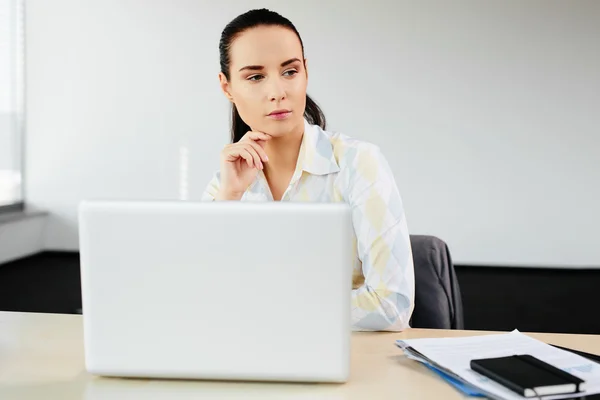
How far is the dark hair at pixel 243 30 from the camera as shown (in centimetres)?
188

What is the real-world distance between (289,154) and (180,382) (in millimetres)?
964

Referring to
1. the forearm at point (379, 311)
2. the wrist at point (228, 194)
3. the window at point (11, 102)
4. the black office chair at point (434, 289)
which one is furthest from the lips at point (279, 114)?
the window at point (11, 102)

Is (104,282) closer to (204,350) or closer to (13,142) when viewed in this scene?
(204,350)

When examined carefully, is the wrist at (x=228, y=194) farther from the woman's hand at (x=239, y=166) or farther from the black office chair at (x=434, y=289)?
the black office chair at (x=434, y=289)

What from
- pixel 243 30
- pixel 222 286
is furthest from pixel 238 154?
pixel 222 286

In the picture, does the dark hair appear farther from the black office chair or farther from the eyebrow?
the black office chair

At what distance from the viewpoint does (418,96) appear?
247 inches

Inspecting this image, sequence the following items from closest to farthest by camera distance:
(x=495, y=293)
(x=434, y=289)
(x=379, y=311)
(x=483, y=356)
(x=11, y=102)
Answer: (x=483, y=356) < (x=379, y=311) < (x=434, y=289) < (x=495, y=293) < (x=11, y=102)

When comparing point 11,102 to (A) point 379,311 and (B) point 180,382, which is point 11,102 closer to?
(A) point 379,311

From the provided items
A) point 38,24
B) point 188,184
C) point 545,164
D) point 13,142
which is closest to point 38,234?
point 13,142

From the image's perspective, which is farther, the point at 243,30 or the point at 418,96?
the point at 418,96

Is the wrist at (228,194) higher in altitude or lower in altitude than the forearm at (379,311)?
higher

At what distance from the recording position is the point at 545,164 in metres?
6.26

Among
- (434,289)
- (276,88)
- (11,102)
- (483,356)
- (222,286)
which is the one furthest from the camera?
(11,102)
